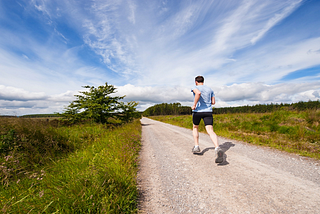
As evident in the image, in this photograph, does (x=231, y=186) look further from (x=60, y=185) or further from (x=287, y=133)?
(x=287, y=133)

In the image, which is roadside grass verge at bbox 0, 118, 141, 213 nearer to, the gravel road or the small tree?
the gravel road

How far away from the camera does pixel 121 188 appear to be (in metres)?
2.24

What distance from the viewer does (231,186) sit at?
2.48 meters

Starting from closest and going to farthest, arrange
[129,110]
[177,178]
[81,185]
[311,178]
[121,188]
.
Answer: [81,185]
[121,188]
[311,178]
[177,178]
[129,110]

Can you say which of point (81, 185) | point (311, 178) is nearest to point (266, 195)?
point (311, 178)

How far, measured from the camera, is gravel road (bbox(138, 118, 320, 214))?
1957 mm

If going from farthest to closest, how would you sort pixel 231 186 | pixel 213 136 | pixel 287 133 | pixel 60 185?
pixel 287 133 < pixel 213 136 < pixel 231 186 < pixel 60 185

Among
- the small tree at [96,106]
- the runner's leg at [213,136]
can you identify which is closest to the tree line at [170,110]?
the small tree at [96,106]

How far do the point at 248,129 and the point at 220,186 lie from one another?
28.3 feet

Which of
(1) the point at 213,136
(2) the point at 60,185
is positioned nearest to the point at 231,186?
(1) the point at 213,136

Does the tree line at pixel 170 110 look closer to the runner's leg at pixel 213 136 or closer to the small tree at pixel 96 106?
the small tree at pixel 96 106

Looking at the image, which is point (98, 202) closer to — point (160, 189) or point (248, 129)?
point (160, 189)

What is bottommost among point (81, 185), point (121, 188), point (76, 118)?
point (121, 188)

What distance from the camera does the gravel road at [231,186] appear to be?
1957 millimetres
